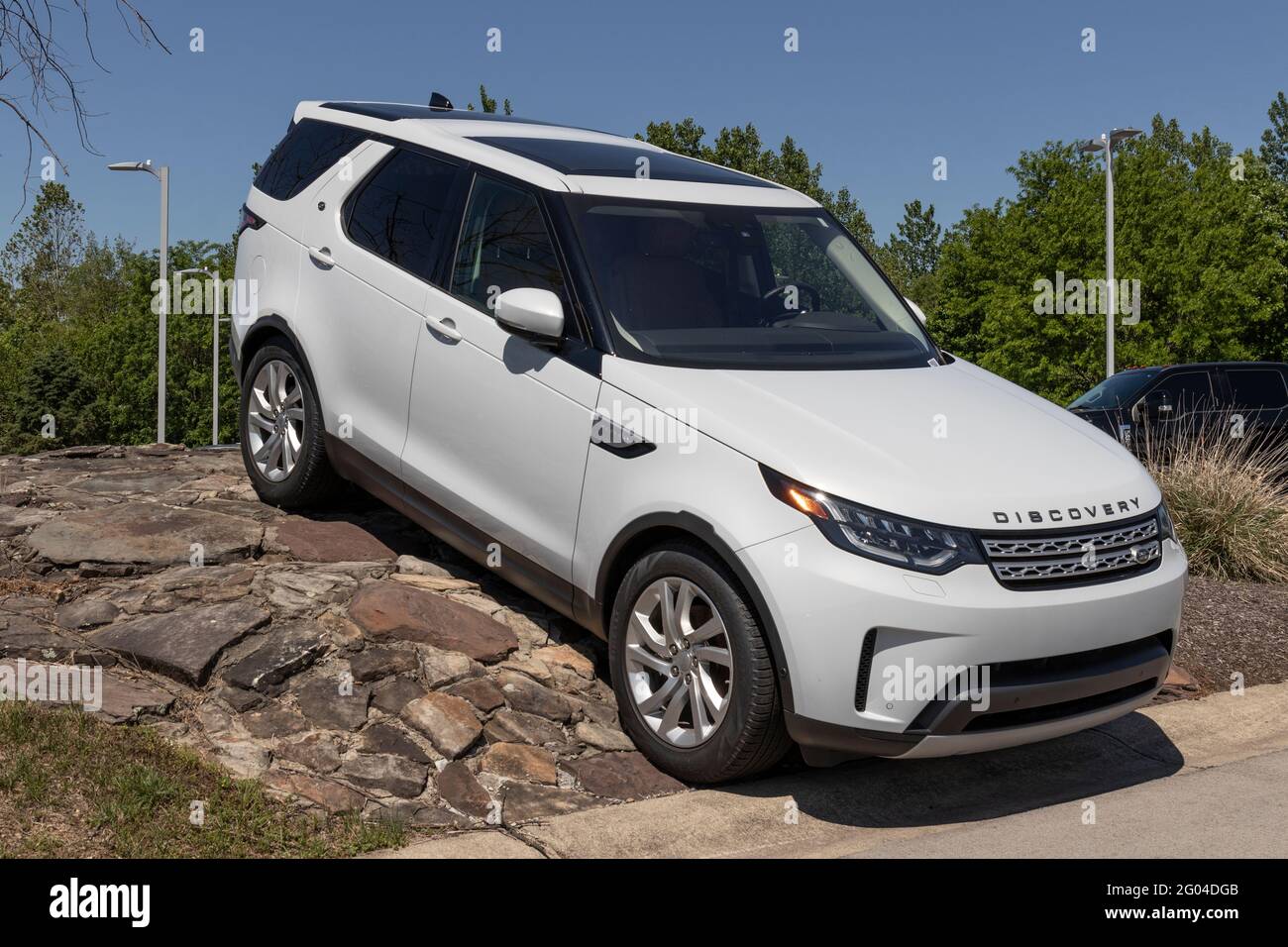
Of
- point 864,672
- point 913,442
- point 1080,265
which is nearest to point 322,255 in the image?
point 913,442

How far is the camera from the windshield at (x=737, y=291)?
5285 millimetres

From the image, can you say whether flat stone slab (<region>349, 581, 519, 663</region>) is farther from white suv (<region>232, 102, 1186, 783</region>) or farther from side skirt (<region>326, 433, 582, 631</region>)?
white suv (<region>232, 102, 1186, 783</region>)

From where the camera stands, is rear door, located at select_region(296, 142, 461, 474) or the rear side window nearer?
rear door, located at select_region(296, 142, 461, 474)

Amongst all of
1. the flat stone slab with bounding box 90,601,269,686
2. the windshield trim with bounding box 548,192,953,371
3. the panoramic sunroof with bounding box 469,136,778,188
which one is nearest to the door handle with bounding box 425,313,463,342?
the windshield trim with bounding box 548,192,953,371

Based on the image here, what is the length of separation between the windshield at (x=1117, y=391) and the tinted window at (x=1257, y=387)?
3.33ft

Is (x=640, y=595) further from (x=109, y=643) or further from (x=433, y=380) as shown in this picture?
(x=109, y=643)

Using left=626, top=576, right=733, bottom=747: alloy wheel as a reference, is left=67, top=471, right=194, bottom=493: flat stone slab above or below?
above

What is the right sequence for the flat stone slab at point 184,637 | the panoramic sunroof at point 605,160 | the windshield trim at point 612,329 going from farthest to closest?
1. the panoramic sunroof at point 605,160
2. the flat stone slab at point 184,637
3. the windshield trim at point 612,329

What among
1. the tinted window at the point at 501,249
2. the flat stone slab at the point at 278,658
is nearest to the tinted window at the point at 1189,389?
the tinted window at the point at 501,249

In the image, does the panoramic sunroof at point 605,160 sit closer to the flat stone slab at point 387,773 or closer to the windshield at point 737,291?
the windshield at point 737,291

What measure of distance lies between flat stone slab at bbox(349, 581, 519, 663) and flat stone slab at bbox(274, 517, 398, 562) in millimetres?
618

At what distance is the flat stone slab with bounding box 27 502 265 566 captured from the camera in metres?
6.46

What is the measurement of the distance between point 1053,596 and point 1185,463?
6.07 m
